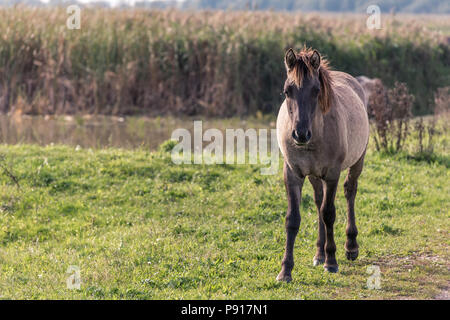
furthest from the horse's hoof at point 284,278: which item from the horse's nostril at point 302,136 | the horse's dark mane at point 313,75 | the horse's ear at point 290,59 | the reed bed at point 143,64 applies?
the reed bed at point 143,64

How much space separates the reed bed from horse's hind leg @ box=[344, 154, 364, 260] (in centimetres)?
1004

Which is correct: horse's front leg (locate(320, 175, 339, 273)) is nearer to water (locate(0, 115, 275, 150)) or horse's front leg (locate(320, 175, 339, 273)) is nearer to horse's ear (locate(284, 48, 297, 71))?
horse's ear (locate(284, 48, 297, 71))

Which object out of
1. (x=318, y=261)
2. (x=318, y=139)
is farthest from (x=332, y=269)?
(x=318, y=139)

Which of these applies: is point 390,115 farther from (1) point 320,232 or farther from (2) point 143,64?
(2) point 143,64

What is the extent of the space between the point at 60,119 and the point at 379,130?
886 centimetres

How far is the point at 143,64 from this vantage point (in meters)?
18.1

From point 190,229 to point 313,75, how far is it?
348 cm

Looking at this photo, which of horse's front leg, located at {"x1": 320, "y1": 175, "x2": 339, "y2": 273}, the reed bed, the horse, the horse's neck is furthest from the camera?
the reed bed

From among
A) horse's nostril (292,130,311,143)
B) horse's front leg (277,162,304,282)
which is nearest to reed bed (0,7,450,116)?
horse's front leg (277,162,304,282)

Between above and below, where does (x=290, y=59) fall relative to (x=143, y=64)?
below

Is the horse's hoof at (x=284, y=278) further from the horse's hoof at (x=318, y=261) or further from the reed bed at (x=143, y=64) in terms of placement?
the reed bed at (x=143, y=64)

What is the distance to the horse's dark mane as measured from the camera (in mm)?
6301

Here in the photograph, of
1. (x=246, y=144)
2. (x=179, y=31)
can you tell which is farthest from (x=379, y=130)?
(x=179, y=31)
